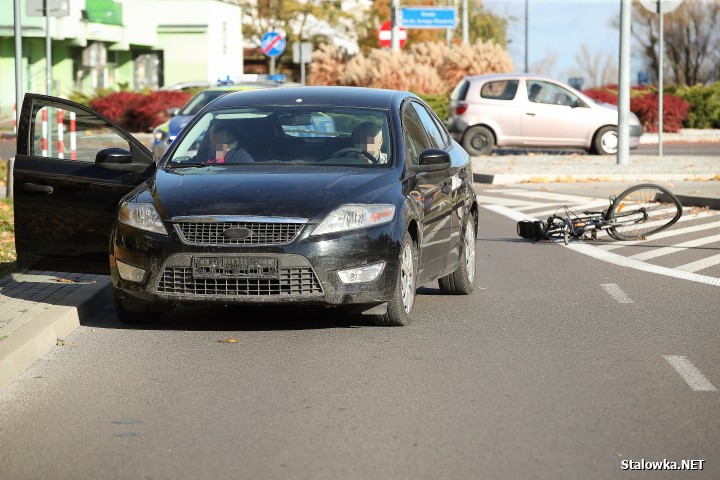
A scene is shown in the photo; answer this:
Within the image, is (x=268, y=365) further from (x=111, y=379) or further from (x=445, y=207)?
(x=445, y=207)

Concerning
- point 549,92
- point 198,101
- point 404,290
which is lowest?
point 404,290

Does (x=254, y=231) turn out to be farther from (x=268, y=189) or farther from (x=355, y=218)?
(x=355, y=218)

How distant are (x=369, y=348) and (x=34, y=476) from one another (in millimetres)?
Result: 3244

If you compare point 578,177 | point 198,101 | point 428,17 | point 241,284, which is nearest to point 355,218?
point 241,284

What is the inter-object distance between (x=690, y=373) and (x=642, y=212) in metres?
7.25

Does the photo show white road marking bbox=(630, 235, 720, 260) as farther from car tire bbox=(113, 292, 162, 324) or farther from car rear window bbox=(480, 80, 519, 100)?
car rear window bbox=(480, 80, 519, 100)

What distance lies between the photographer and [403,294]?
9.38 m

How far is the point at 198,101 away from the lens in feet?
88.8

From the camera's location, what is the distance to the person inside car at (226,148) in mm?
9953

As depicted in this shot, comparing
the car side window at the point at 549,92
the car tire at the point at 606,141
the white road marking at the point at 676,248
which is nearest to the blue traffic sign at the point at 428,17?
the car side window at the point at 549,92

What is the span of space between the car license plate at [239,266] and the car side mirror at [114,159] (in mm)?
1435

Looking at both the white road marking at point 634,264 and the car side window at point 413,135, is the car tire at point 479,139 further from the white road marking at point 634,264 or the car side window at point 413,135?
the car side window at point 413,135

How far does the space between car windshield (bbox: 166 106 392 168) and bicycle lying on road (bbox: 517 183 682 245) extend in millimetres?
5128

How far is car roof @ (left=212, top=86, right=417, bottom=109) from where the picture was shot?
404 inches
